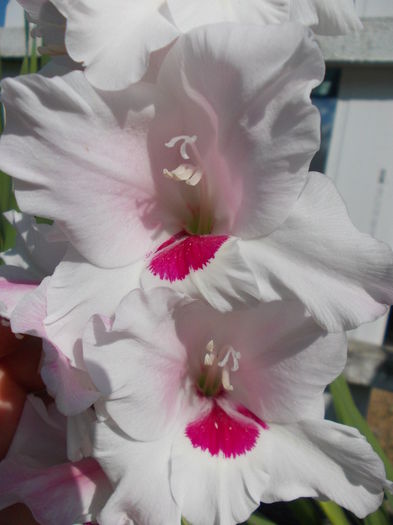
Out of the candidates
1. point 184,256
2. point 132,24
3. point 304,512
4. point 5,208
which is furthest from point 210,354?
point 304,512

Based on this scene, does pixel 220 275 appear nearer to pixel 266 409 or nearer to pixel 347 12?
pixel 266 409

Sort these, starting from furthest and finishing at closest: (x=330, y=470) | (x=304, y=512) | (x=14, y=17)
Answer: (x=14, y=17), (x=304, y=512), (x=330, y=470)

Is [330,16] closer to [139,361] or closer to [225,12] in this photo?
[225,12]

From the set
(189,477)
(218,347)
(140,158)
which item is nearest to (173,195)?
(140,158)

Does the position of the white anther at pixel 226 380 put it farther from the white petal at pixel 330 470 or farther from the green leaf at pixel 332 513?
the green leaf at pixel 332 513

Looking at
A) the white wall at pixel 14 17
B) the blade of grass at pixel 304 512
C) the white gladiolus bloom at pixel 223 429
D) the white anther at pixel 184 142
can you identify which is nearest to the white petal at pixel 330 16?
the white anther at pixel 184 142

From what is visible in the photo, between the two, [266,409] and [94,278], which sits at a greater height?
[94,278]
